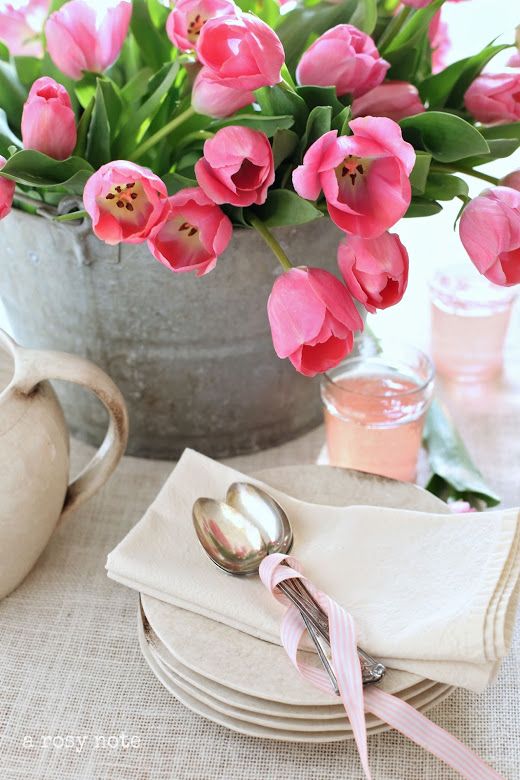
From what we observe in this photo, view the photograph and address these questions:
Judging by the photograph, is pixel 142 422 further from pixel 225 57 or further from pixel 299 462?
pixel 225 57

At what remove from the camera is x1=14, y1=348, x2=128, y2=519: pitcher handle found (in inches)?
20.9

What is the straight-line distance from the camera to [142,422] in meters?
0.68

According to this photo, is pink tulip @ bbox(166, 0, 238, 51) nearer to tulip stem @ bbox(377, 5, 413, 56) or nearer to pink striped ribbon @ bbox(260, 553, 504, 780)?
tulip stem @ bbox(377, 5, 413, 56)

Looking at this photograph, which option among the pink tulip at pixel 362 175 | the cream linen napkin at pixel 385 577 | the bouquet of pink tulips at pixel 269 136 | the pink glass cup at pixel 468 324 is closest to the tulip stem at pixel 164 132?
the bouquet of pink tulips at pixel 269 136

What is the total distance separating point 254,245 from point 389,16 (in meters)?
0.21

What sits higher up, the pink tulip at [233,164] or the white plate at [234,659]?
the pink tulip at [233,164]

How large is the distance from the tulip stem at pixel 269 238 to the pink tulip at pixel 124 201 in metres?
0.08

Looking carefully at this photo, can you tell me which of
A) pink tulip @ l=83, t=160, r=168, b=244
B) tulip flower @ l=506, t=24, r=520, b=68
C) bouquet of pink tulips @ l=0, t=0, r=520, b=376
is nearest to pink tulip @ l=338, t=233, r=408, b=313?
bouquet of pink tulips @ l=0, t=0, r=520, b=376

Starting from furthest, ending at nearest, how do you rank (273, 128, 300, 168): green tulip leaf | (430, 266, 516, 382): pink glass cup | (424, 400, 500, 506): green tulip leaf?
(430, 266, 516, 382): pink glass cup → (424, 400, 500, 506): green tulip leaf → (273, 128, 300, 168): green tulip leaf

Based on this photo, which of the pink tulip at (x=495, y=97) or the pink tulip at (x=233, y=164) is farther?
the pink tulip at (x=495, y=97)

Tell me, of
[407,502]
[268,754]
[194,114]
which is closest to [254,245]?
[194,114]

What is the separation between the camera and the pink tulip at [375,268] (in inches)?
18.8

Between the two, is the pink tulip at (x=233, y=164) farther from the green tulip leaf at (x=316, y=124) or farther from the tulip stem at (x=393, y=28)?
the tulip stem at (x=393, y=28)

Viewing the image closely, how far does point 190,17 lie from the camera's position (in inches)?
19.5
